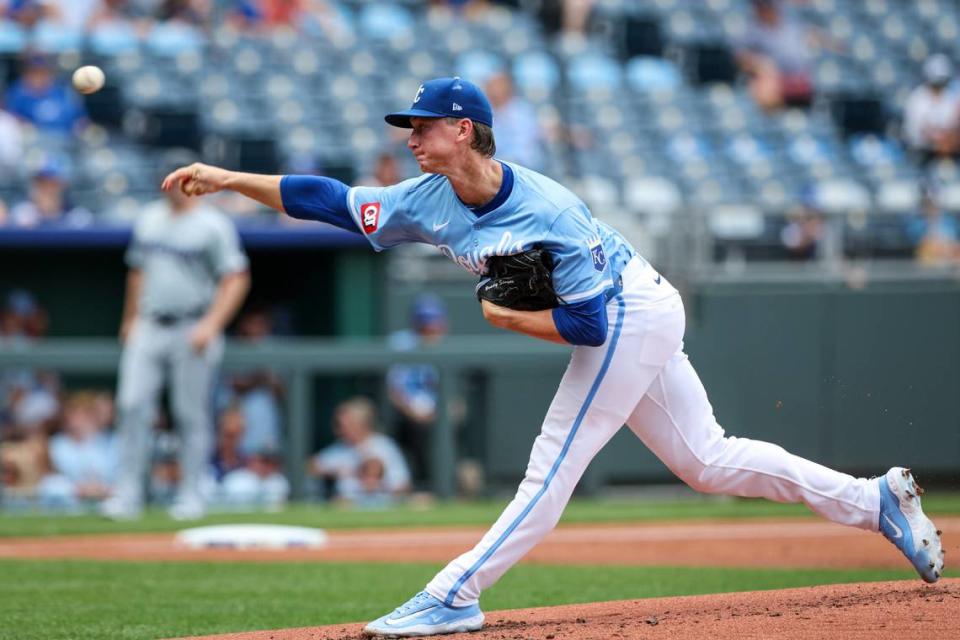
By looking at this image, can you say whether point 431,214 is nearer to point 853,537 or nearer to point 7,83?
point 853,537

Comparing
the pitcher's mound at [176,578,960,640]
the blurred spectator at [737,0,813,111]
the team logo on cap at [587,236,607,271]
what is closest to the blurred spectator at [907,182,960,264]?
the blurred spectator at [737,0,813,111]

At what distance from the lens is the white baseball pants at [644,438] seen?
4285 millimetres

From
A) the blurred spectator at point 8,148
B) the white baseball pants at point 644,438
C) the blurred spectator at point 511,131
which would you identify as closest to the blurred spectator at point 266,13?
the blurred spectator at point 511,131

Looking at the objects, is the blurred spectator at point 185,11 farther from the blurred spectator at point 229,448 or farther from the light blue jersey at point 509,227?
the light blue jersey at point 509,227

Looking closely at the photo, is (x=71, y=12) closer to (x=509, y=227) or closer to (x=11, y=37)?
(x=11, y=37)

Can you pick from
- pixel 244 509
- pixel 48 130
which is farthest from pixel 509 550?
pixel 48 130

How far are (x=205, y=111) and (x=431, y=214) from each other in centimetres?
802

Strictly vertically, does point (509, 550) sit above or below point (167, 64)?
below

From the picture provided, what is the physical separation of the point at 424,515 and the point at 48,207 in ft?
11.8

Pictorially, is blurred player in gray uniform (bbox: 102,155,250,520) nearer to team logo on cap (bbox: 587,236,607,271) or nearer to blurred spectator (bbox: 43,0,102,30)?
blurred spectator (bbox: 43,0,102,30)

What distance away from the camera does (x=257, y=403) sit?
9.67 m

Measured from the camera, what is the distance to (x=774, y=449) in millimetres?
4672

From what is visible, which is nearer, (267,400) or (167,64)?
(267,400)

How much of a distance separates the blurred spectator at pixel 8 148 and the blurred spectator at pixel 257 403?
2472 millimetres
